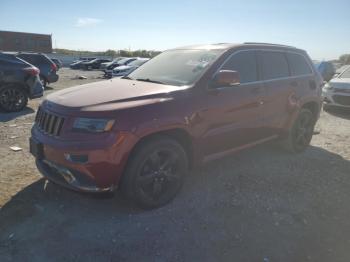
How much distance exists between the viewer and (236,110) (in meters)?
4.16

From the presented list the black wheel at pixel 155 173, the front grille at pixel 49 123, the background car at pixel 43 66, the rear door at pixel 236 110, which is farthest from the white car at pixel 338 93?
the background car at pixel 43 66

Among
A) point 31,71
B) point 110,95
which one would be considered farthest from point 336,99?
point 31,71

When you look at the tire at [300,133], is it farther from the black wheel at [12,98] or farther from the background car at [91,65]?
the background car at [91,65]

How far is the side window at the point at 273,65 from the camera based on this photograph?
4.77 m

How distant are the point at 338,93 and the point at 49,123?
8.88 meters

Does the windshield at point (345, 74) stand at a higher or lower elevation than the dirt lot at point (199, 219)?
higher

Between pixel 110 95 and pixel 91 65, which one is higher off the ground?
pixel 110 95

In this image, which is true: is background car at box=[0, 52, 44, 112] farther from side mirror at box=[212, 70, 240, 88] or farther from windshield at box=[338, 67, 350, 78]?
windshield at box=[338, 67, 350, 78]

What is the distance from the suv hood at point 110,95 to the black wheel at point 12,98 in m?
5.73

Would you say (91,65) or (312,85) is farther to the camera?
(91,65)

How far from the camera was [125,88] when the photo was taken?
3816mm

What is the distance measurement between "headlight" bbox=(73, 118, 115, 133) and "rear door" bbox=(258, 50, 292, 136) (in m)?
2.54

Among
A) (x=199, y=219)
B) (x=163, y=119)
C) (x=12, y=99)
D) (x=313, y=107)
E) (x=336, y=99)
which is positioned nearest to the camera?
(x=163, y=119)

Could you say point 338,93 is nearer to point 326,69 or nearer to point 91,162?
point 91,162
